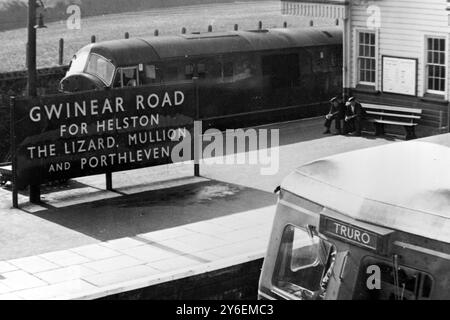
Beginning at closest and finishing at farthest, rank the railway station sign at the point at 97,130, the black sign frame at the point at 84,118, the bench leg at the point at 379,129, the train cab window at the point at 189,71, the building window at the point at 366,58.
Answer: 1. the black sign frame at the point at 84,118
2. the railway station sign at the point at 97,130
3. the bench leg at the point at 379,129
4. the building window at the point at 366,58
5. the train cab window at the point at 189,71

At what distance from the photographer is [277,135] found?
23.0 metres

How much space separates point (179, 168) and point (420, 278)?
1305 centimetres

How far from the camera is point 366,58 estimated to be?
23156mm

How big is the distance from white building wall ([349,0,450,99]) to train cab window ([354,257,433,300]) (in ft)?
48.9

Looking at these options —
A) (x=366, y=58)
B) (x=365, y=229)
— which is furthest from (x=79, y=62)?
(x=365, y=229)

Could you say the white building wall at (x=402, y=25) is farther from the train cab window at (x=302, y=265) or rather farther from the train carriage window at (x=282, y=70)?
the train cab window at (x=302, y=265)

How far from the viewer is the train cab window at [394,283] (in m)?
6.51

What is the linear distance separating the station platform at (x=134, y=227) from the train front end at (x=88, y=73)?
14.4 ft

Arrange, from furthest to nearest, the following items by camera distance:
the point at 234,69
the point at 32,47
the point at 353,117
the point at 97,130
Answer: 1. the point at 234,69
2. the point at 353,117
3. the point at 32,47
4. the point at 97,130

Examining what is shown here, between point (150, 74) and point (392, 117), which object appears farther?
point (150, 74)

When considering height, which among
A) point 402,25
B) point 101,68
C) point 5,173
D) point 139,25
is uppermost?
point 139,25

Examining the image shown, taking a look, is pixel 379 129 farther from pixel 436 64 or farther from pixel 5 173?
pixel 5 173

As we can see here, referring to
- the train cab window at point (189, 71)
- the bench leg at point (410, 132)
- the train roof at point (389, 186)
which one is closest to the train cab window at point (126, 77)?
the train cab window at point (189, 71)

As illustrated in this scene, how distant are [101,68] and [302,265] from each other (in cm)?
1623
